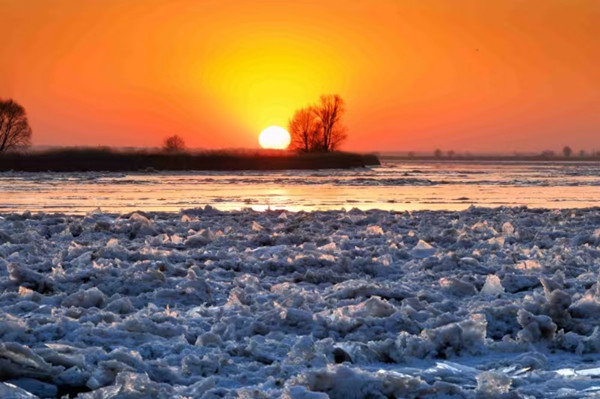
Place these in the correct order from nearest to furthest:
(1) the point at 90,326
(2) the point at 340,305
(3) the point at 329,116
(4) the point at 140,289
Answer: (1) the point at 90,326 < (2) the point at 340,305 < (4) the point at 140,289 < (3) the point at 329,116

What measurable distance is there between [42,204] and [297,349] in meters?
18.8

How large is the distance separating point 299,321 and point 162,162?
6284 centimetres

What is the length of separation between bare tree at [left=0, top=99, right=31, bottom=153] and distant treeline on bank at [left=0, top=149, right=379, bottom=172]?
21.5 m

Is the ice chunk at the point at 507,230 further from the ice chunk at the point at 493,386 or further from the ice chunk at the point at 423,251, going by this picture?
the ice chunk at the point at 493,386

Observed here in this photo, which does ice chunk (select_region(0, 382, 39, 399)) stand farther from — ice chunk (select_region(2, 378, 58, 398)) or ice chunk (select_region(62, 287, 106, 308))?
ice chunk (select_region(62, 287, 106, 308))

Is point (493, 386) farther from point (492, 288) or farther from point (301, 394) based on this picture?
point (492, 288)

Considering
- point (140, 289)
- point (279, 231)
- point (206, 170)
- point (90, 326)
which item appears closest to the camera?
point (90, 326)

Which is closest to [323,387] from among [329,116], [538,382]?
[538,382]

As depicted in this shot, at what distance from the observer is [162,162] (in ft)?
224

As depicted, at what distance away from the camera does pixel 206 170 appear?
65688 mm

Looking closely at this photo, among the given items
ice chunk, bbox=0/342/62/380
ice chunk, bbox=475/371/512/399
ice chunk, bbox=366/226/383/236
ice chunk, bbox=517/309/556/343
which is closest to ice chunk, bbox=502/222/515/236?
ice chunk, bbox=366/226/383/236

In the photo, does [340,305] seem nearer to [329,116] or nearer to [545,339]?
[545,339]

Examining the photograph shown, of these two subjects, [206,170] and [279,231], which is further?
[206,170]

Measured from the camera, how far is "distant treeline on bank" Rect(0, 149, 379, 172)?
5928cm
